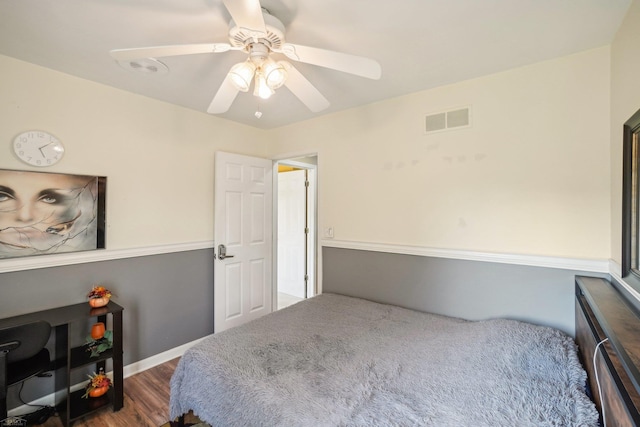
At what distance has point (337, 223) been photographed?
9.56 feet

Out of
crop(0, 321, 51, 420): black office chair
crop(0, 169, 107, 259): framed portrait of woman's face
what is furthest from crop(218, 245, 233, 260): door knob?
crop(0, 321, 51, 420): black office chair

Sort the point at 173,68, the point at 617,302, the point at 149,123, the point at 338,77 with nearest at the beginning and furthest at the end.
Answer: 1. the point at 617,302
2. the point at 173,68
3. the point at 338,77
4. the point at 149,123

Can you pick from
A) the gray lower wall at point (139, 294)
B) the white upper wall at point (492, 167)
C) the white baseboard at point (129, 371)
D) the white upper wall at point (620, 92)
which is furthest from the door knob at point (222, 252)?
the white upper wall at point (620, 92)

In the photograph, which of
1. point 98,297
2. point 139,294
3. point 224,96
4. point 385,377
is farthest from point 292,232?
point 385,377

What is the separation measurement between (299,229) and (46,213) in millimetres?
2902

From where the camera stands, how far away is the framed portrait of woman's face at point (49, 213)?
183cm

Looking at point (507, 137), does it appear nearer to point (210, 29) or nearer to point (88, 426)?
point (210, 29)

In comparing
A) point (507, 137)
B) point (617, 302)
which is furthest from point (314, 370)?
point (507, 137)

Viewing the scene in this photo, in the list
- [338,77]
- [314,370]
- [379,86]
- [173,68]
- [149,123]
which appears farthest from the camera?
[149,123]

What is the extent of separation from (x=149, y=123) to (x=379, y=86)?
2.03m

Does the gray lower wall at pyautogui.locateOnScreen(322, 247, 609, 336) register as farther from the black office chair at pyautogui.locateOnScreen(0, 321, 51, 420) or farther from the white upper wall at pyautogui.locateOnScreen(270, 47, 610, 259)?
the black office chair at pyautogui.locateOnScreen(0, 321, 51, 420)

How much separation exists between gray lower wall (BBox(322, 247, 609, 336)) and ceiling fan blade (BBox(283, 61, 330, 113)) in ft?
4.89

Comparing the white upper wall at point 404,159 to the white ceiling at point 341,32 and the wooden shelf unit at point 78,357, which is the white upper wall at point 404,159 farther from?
the wooden shelf unit at point 78,357

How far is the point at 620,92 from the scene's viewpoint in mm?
1518
